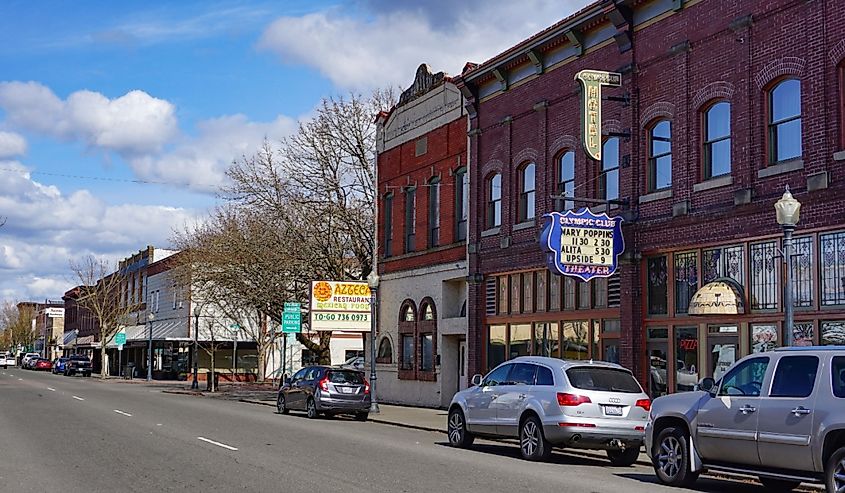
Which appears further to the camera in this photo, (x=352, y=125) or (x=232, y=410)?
(x=352, y=125)

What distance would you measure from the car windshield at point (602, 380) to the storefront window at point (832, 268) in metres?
4.11

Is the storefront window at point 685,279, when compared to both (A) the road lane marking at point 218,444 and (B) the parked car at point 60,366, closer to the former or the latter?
(A) the road lane marking at point 218,444

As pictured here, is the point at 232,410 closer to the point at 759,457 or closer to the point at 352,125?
the point at 352,125

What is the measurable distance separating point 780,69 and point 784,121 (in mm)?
992

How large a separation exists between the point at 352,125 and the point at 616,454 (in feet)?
84.5

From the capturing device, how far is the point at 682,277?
2189 cm

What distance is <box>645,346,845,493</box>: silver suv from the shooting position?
Result: 11.4 metres

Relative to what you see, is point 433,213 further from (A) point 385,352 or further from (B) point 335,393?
(B) point 335,393

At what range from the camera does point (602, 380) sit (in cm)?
1691

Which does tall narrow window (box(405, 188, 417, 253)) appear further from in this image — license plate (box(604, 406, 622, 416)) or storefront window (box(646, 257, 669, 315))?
license plate (box(604, 406, 622, 416))

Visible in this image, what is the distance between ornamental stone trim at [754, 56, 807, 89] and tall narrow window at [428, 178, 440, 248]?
1486 cm

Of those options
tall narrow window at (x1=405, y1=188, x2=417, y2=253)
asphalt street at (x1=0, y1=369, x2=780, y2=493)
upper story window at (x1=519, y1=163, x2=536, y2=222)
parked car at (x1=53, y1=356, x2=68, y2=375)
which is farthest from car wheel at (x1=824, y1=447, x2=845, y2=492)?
parked car at (x1=53, y1=356, x2=68, y2=375)

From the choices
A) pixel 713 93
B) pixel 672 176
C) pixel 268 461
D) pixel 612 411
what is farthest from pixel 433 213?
pixel 268 461

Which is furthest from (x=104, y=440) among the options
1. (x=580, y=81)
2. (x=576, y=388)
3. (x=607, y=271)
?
(x=580, y=81)
